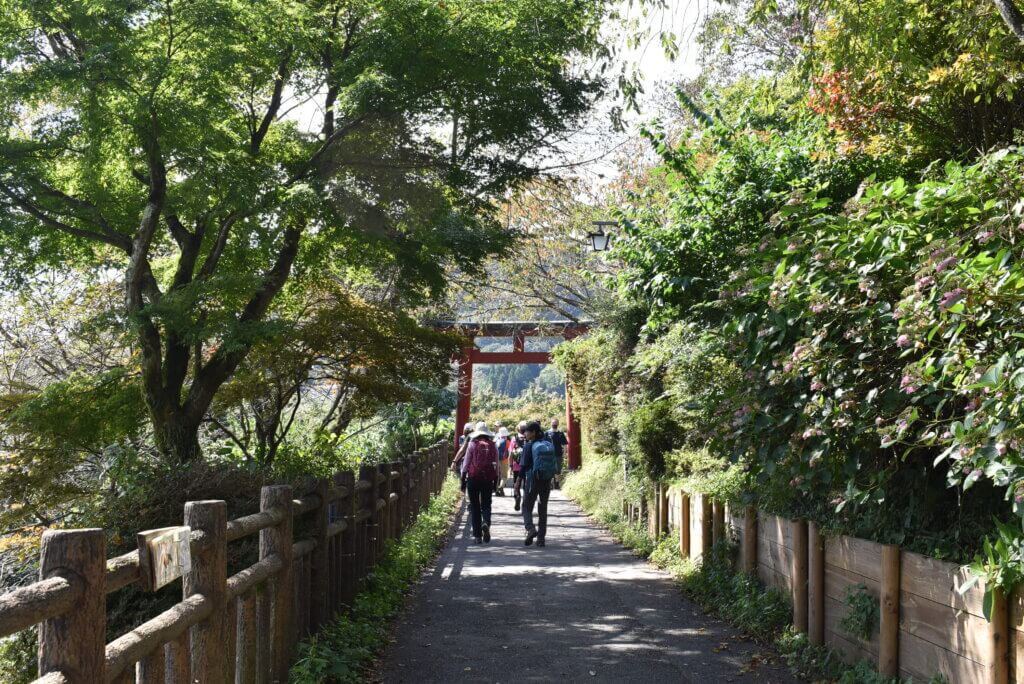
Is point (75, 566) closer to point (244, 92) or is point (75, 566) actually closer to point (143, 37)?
point (143, 37)

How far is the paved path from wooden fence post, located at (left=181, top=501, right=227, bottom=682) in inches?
95.0

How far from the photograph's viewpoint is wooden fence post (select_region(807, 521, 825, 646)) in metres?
7.30

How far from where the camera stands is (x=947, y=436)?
4.92 metres

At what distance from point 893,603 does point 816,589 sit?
137 centimetres

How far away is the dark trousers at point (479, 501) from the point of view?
1498cm

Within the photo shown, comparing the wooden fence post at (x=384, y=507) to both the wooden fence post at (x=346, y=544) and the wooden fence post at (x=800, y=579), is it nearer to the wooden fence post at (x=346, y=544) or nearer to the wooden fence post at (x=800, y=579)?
the wooden fence post at (x=346, y=544)

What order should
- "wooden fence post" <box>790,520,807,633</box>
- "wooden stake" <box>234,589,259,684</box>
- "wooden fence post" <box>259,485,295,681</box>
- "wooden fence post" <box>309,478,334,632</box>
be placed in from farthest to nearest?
"wooden fence post" <box>790,520,807,633</box> → "wooden fence post" <box>309,478,334,632</box> → "wooden fence post" <box>259,485,295,681</box> → "wooden stake" <box>234,589,259,684</box>

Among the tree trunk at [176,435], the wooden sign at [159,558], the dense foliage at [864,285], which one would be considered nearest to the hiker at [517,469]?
the dense foliage at [864,285]

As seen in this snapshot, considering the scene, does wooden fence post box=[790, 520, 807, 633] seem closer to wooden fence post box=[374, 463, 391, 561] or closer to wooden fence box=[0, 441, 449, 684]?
wooden fence box=[0, 441, 449, 684]

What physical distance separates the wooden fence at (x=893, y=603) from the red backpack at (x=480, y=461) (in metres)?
5.87

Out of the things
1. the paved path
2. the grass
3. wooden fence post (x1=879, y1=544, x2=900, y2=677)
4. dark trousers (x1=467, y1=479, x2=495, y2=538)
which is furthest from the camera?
dark trousers (x1=467, y1=479, x2=495, y2=538)

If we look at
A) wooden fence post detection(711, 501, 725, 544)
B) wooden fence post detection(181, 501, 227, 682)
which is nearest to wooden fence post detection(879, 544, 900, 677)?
wooden fence post detection(181, 501, 227, 682)

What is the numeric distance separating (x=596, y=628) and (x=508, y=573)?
10.9ft

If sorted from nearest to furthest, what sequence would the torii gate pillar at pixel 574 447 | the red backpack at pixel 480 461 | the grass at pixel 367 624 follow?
the grass at pixel 367 624 < the red backpack at pixel 480 461 < the torii gate pillar at pixel 574 447
